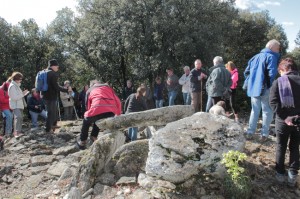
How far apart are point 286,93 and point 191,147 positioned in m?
2.01

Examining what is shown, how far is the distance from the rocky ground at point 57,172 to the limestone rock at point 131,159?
454 millimetres

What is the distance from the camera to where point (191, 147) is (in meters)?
5.34

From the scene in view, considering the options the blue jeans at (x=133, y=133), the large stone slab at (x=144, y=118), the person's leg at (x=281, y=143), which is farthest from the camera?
the blue jeans at (x=133, y=133)

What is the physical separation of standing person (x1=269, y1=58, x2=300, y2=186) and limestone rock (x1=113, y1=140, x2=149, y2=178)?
268 centimetres

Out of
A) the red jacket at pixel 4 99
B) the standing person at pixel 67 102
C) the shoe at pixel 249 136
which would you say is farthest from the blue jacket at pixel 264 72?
the standing person at pixel 67 102

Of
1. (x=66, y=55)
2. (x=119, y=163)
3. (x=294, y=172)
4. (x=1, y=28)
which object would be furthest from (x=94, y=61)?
(x=294, y=172)

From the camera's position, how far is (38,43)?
26297 millimetres

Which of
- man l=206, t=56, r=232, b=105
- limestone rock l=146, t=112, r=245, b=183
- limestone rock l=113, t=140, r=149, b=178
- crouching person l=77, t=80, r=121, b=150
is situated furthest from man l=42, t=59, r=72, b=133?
limestone rock l=146, t=112, r=245, b=183

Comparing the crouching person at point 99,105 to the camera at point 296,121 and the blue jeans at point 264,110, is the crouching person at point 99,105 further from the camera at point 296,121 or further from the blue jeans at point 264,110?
the camera at point 296,121

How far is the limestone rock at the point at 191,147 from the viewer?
5148 mm

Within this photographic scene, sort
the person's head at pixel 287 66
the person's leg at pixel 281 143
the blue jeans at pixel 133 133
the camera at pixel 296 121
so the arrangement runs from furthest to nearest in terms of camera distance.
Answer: the blue jeans at pixel 133 133, the person's head at pixel 287 66, the person's leg at pixel 281 143, the camera at pixel 296 121

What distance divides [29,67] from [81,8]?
6.09 metres

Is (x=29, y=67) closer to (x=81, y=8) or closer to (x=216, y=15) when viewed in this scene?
(x=81, y=8)

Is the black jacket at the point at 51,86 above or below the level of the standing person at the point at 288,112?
above
